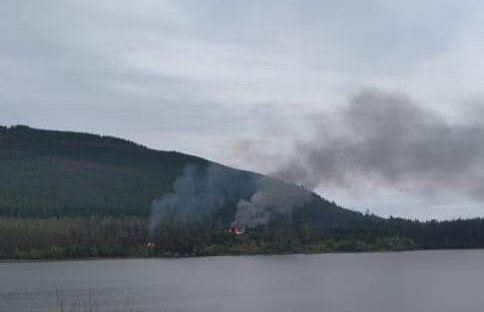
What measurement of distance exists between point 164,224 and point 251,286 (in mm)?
61839

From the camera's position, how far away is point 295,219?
16762cm

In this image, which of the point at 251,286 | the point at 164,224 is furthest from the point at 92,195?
the point at 251,286

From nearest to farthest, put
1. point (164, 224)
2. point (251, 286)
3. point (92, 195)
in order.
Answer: point (251, 286), point (164, 224), point (92, 195)

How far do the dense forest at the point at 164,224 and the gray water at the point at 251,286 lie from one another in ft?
24.5

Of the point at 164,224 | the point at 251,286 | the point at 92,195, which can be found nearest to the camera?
the point at 251,286

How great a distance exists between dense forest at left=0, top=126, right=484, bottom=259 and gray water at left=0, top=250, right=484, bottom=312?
7460mm

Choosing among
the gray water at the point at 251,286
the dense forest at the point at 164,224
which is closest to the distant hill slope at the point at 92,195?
the dense forest at the point at 164,224

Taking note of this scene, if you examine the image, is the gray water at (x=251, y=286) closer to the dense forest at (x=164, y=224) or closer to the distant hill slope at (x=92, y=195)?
the dense forest at (x=164, y=224)

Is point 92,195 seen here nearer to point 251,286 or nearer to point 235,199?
point 235,199

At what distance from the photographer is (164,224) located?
146750 mm

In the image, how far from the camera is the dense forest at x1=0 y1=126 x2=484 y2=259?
14475cm

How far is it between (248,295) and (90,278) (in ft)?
95.1

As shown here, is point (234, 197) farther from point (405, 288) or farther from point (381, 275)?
point (405, 288)

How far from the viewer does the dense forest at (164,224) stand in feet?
475
